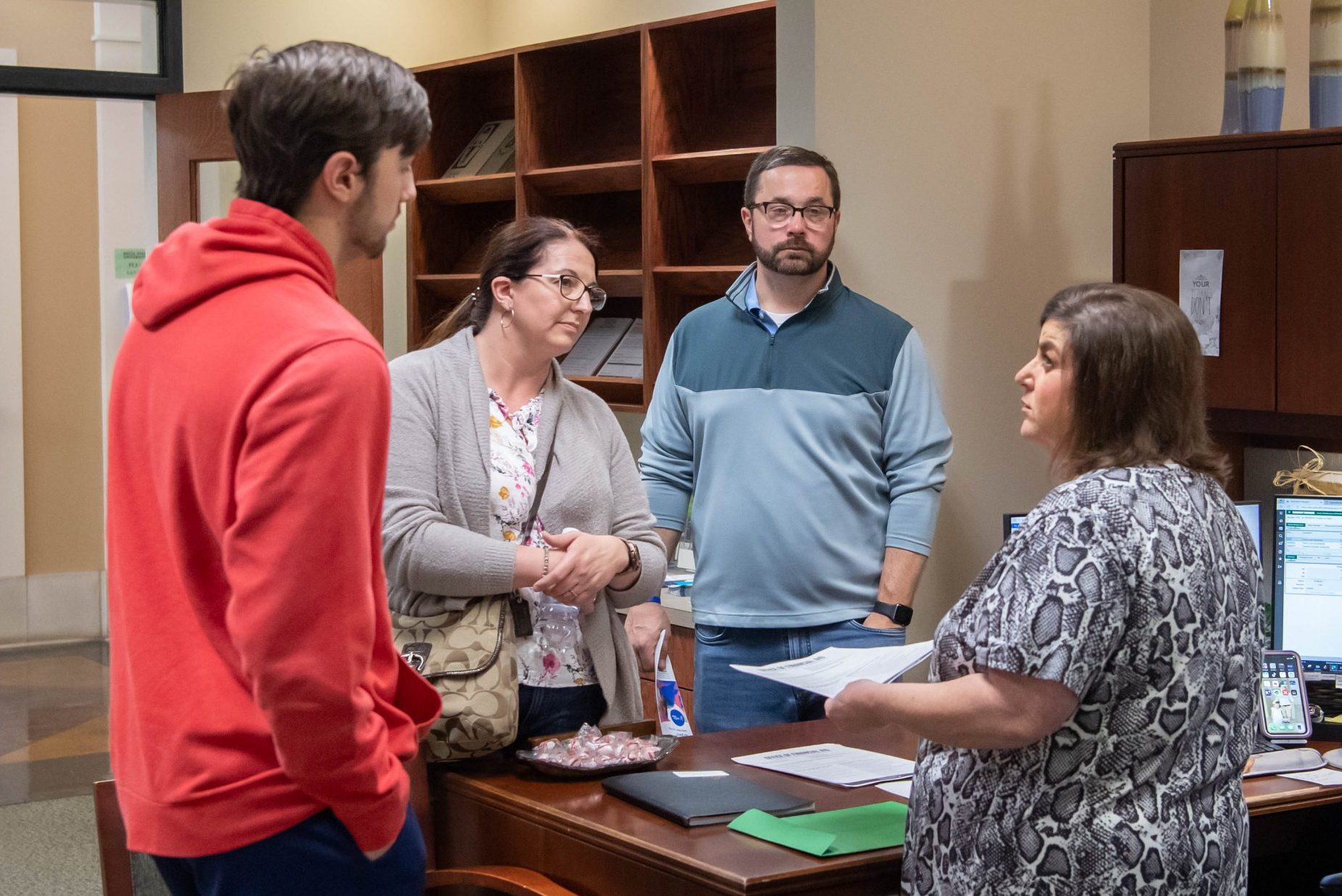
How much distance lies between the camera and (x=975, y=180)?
3.50m

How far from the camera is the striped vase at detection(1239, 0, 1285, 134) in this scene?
3.17 metres

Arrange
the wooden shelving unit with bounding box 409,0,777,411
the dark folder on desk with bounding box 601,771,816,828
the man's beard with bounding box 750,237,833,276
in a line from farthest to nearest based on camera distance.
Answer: the wooden shelving unit with bounding box 409,0,777,411 → the man's beard with bounding box 750,237,833,276 → the dark folder on desk with bounding box 601,771,816,828

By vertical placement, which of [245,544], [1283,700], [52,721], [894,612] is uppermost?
[245,544]

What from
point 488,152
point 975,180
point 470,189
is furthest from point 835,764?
point 488,152

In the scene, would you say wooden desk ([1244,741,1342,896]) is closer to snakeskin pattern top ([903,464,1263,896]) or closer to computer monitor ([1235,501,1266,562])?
computer monitor ([1235,501,1266,562])

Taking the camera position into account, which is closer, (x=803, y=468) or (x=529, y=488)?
(x=529, y=488)

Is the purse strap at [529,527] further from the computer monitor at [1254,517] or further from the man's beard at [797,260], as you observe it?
the computer monitor at [1254,517]

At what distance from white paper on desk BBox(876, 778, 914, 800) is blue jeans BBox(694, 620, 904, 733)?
2.33 ft

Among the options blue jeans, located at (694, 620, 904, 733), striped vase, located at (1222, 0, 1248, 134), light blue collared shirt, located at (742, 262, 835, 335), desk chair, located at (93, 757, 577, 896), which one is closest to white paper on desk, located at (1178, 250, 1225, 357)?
striped vase, located at (1222, 0, 1248, 134)

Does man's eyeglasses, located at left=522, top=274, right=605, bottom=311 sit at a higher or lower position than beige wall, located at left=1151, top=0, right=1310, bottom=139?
lower

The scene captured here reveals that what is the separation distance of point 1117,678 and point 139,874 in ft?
4.25

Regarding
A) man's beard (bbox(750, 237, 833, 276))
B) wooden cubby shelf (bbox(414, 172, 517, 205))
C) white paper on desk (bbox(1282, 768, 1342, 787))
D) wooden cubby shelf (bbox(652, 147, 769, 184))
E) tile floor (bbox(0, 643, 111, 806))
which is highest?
wooden cubby shelf (bbox(414, 172, 517, 205))

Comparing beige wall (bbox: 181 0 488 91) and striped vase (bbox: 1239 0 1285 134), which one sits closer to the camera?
striped vase (bbox: 1239 0 1285 134)

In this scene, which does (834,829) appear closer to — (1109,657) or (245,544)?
(1109,657)
